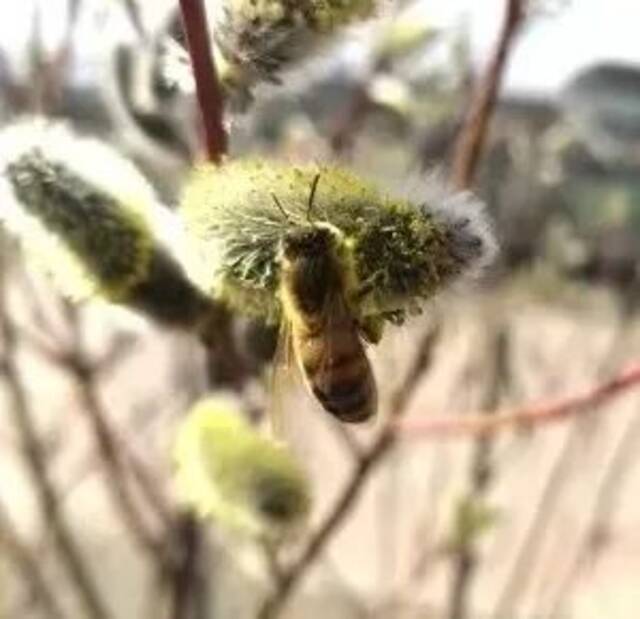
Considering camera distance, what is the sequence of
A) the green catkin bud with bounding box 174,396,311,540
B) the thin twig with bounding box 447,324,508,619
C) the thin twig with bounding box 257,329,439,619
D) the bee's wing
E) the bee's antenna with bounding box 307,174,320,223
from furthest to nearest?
the thin twig with bounding box 447,324,508,619 → the thin twig with bounding box 257,329,439,619 → the green catkin bud with bounding box 174,396,311,540 → the bee's wing → the bee's antenna with bounding box 307,174,320,223

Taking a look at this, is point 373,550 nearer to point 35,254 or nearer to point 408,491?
point 408,491

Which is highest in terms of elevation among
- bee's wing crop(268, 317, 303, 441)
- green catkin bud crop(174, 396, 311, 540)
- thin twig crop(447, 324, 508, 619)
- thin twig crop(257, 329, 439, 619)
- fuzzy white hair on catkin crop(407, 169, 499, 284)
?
fuzzy white hair on catkin crop(407, 169, 499, 284)

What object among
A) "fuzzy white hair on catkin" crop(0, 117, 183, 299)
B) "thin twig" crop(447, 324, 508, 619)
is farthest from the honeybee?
"thin twig" crop(447, 324, 508, 619)

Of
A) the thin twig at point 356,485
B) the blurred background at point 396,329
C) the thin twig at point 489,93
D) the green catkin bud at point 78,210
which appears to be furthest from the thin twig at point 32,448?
the green catkin bud at point 78,210

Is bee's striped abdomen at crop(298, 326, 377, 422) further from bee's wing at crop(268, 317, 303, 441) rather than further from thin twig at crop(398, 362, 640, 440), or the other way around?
thin twig at crop(398, 362, 640, 440)

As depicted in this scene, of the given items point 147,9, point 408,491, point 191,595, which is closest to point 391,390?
point 191,595

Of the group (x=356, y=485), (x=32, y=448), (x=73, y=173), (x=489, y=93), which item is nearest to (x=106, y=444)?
(x=32, y=448)
